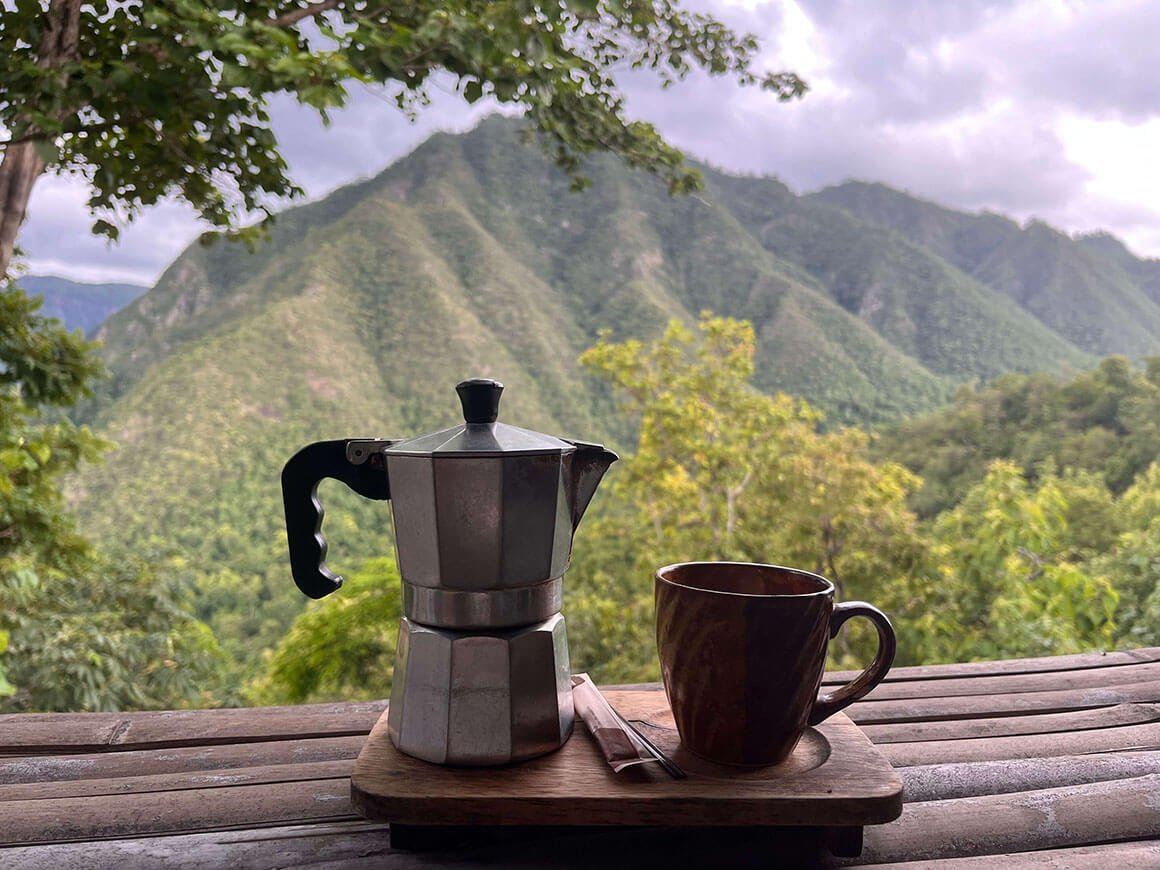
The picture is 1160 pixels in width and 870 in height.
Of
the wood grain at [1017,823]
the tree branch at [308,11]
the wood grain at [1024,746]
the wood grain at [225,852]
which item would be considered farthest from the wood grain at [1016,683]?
the tree branch at [308,11]

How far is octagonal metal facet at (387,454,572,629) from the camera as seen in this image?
74 cm

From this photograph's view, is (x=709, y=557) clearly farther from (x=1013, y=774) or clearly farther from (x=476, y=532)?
(x=476, y=532)

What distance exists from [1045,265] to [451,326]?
4292cm

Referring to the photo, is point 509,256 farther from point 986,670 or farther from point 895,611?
point 986,670

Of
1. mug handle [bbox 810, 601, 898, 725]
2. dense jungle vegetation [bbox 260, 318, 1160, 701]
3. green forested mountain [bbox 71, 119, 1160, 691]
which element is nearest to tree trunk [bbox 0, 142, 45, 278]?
mug handle [bbox 810, 601, 898, 725]

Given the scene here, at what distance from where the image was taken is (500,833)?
0.70 m

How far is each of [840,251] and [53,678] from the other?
45122mm

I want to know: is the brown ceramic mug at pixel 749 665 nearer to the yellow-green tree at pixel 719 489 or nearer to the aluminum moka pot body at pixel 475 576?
the aluminum moka pot body at pixel 475 576

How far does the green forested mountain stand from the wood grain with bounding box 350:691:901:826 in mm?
13608

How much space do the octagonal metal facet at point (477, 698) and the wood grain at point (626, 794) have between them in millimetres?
23

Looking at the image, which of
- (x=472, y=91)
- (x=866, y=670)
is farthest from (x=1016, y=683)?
(x=472, y=91)

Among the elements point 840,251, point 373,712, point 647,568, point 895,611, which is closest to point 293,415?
point 647,568

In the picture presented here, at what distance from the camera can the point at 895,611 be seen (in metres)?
5.71

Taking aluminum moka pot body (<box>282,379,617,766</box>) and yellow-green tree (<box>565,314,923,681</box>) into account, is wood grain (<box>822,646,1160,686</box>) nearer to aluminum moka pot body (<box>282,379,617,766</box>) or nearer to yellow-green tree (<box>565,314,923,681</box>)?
aluminum moka pot body (<box>282,379,617,766</box>)
